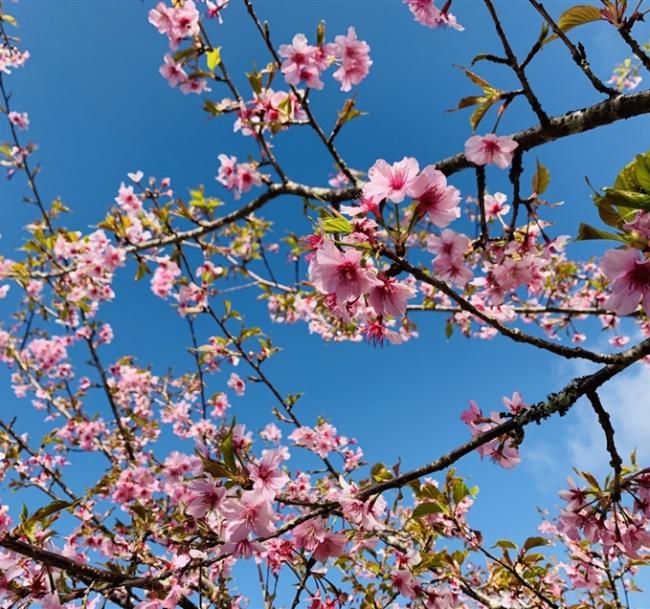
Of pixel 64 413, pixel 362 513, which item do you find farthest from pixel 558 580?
pixel 64 413

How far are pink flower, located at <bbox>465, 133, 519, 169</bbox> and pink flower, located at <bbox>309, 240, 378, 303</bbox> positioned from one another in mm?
882

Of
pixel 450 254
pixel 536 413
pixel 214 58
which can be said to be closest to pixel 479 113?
pixel 450 254

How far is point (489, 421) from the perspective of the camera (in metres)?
2.08

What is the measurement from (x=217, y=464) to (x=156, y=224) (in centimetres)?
362

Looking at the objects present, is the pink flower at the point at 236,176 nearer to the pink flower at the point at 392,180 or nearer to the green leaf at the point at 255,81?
the green leaf at the point at 255,81

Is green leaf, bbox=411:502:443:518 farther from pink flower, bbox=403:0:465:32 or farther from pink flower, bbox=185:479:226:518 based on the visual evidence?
pink flower, bbox=403:0:465:32

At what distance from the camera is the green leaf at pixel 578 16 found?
152cm

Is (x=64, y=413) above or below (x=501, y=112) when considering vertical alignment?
above

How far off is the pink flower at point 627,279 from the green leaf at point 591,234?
0.04m

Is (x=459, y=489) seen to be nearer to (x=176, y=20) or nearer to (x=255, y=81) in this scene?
(x=255, y=81)

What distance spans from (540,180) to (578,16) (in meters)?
0.65

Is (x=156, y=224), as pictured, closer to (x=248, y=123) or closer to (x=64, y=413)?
(x=248, y=123)

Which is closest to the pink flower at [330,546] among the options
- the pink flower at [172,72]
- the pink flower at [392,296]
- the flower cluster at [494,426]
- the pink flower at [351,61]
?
the flower cluster at [494,426]

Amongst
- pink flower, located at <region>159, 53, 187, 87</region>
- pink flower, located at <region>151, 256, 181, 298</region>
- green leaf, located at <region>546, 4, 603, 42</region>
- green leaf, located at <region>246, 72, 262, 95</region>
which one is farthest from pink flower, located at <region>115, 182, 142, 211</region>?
green leaf, located at <region>546, 4, 603, 42</region>
